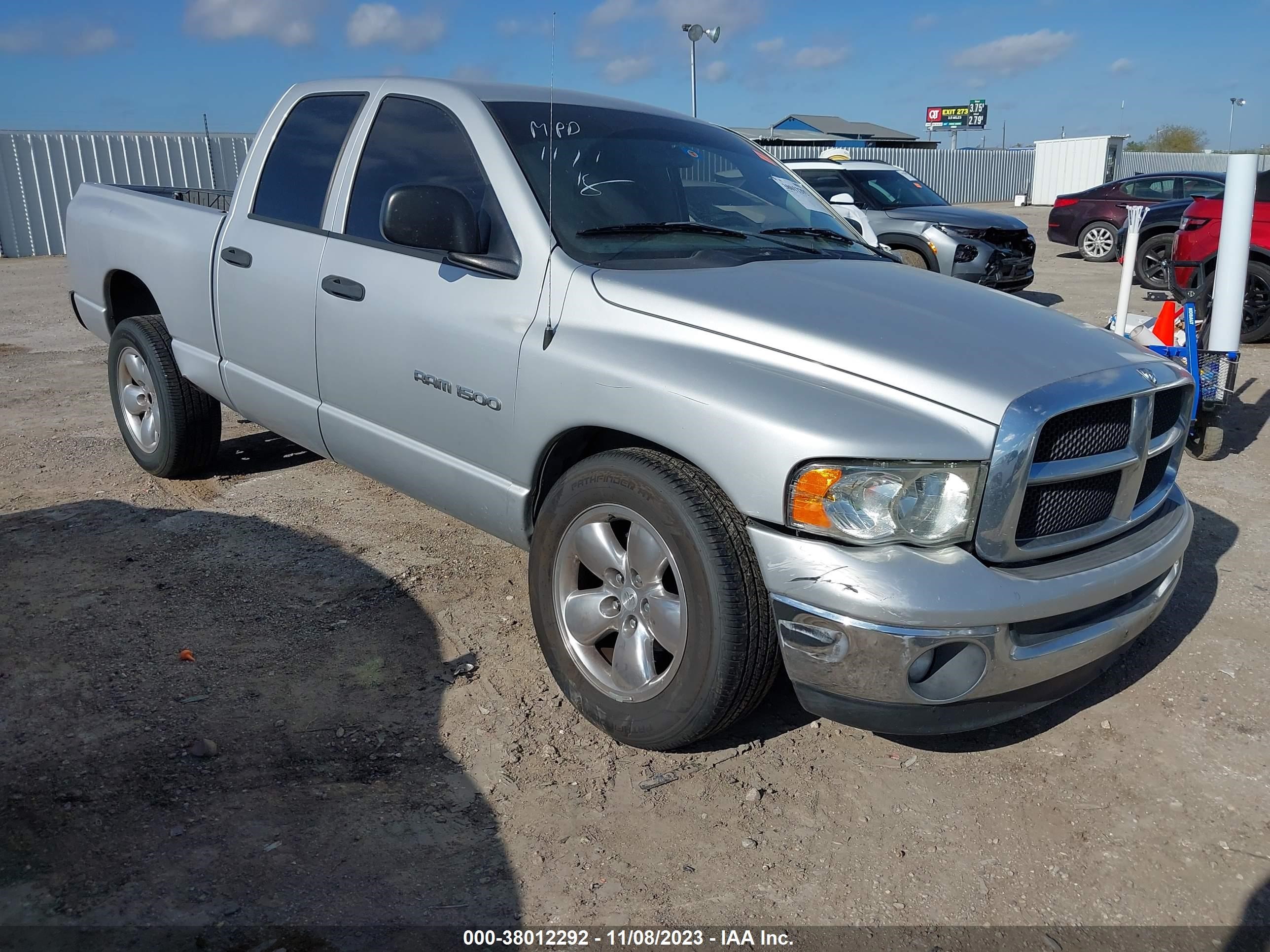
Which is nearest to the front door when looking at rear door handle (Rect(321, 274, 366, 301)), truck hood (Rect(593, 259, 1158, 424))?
rear door handle (Rect(321, 274, 366, 301))

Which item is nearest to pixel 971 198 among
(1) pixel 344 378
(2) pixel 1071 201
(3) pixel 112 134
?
(2) pixel 1071 201

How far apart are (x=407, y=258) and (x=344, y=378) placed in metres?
0.56

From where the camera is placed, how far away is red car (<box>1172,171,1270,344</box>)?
9055 millimetres

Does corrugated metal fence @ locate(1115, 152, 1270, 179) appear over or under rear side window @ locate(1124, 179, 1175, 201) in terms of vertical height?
over

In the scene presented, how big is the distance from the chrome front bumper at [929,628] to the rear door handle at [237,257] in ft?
9.08

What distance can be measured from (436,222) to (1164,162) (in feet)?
146

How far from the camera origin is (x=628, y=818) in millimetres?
2766

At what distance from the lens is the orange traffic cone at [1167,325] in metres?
5.64

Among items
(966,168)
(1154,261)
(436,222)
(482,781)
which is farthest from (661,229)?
(966,168)

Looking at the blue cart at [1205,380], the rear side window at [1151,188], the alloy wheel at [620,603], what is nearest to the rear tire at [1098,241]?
the rear side window at [1151,188]

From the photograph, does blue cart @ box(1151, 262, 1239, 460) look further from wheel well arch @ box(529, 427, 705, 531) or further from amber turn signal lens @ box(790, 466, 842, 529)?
amber turn signal lens @ box(790, 466, 842, 529)

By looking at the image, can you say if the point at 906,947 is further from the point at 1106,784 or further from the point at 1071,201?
the point at 1071,201

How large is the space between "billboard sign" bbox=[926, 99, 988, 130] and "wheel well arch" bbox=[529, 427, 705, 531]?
6787cm

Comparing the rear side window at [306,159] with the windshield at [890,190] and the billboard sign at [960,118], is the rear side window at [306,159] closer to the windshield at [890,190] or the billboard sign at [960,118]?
the windshield at [890,190]
